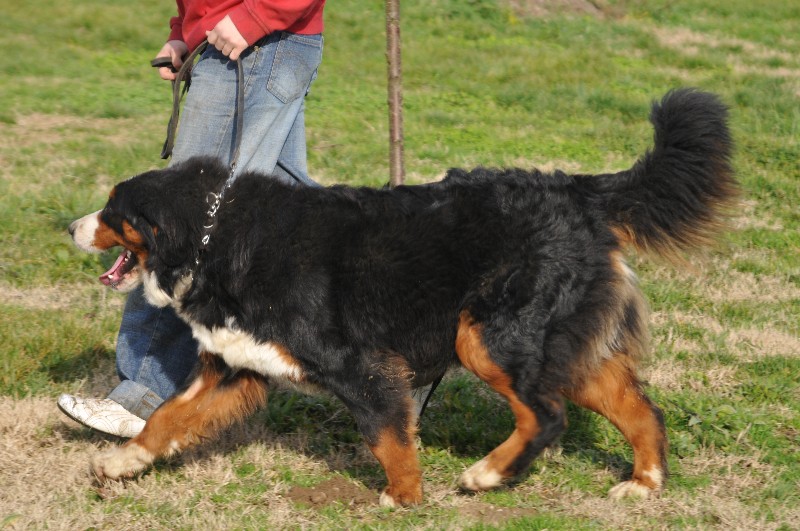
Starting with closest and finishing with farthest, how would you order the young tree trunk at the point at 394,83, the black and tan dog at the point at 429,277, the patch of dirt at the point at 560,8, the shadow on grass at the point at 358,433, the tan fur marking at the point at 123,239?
the black and tan dog at the point at 429,277, the tan fur marking at the point at 123,239, the shadow on grass at the point at 358,433, the young tree trunk at the point at 394,83, the patch of dirt at the point at 560,8

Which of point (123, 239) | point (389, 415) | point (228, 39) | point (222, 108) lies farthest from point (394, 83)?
point (389, 415)

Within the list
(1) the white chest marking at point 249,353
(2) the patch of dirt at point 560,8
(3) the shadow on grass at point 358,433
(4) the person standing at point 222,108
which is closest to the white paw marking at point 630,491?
(3) the shadow on grass at point 358,433

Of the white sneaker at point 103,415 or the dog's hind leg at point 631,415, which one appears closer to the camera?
the dog's hind leg at point 631,415

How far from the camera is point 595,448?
4.55 m

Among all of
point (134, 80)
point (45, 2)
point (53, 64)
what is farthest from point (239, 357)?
point (45, 2)

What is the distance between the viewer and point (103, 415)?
4.36m

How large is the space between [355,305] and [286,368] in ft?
1.25

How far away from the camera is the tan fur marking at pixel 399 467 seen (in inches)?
153

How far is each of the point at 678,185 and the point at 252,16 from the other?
1962 mm

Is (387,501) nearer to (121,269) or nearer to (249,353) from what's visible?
(249,353)

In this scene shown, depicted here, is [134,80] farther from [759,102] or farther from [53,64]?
[759,102]

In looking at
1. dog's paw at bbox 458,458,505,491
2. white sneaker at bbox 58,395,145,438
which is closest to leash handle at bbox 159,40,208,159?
white sneaker at bbox 58,395,145,438

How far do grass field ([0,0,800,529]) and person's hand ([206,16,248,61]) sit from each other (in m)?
1.78

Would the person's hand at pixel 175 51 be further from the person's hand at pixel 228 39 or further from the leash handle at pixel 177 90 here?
the person's hand at pixel 228 39
